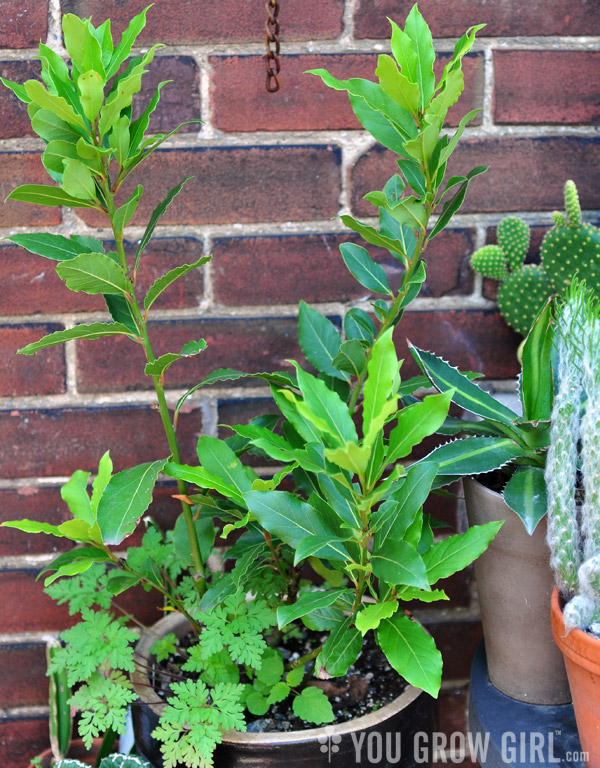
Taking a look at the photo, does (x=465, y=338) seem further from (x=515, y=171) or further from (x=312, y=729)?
(x=312, y=729)

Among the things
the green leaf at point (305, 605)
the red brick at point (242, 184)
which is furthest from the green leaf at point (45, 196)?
the green leaf at point (305, 605)

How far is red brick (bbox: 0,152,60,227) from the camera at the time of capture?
1.00m

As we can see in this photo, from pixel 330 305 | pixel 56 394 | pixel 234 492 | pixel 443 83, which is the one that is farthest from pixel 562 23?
pixel 56 394

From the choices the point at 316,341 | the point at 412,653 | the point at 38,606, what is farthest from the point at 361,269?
the point at 38,606

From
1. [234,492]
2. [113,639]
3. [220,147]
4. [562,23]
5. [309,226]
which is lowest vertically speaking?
[113,639]

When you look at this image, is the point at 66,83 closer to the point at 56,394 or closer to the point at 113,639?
the point at 56,394

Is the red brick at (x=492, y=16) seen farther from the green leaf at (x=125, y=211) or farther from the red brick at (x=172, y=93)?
the green leaf at (x=125, y=211)

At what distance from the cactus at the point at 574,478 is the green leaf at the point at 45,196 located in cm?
56

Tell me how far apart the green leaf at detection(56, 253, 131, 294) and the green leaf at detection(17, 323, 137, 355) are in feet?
0.13

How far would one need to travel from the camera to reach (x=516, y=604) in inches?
33.5

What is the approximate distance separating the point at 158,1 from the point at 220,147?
216 mm

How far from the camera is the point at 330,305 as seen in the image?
3.49 ft

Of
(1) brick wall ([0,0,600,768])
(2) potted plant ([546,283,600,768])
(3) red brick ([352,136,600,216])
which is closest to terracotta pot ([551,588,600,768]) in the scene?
(2) potted plant ([546,283,600,768])

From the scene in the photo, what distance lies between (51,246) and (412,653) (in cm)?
59
